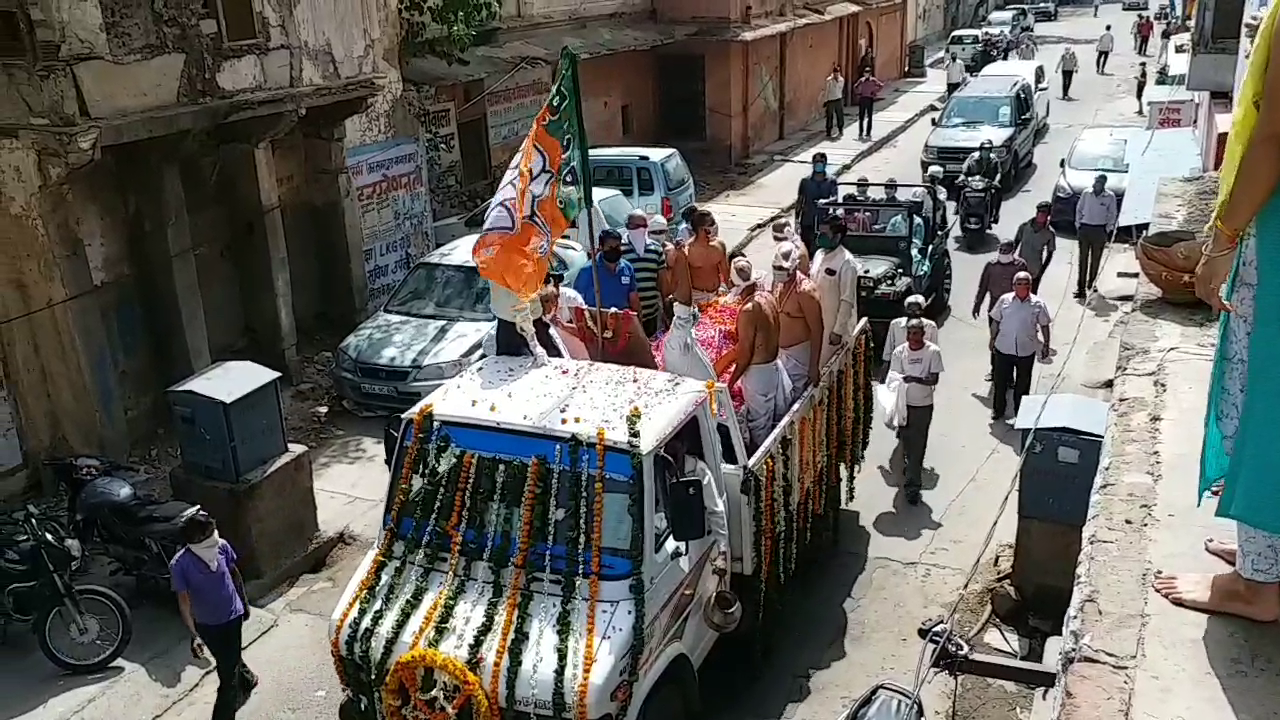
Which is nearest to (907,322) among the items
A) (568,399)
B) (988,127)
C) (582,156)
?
(582,156)

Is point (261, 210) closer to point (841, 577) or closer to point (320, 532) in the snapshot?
point (320, 532)

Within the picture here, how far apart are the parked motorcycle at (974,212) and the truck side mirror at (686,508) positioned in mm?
13180

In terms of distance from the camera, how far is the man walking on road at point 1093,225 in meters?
13.4

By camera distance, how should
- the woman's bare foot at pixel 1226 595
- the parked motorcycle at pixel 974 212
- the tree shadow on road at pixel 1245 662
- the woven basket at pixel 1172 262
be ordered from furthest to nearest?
the parked motorcycle at pixel 974 212, the woven basket at pixel 1172 262, the woman's bare foot at pixel 1226 595, the tree shadow on road at pixel 1245 662

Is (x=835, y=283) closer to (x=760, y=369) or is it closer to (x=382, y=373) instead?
(x=760, y=369)

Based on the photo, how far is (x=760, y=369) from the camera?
7273 millimetres

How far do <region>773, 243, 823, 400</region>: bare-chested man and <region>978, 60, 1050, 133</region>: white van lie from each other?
17.3 meters

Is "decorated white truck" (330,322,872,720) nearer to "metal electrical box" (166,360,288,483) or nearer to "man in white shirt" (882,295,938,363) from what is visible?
"metal electrical box" (166,360,288,483)

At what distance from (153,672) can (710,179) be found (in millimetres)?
17289

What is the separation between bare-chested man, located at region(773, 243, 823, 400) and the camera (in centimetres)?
759

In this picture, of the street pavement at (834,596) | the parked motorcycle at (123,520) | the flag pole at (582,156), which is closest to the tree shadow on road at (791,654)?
the street pavement at (834,596)

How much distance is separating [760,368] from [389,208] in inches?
342

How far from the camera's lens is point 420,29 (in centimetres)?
1503

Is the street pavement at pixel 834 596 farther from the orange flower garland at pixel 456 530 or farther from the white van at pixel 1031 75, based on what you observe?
the white van at pixel 1031 75
